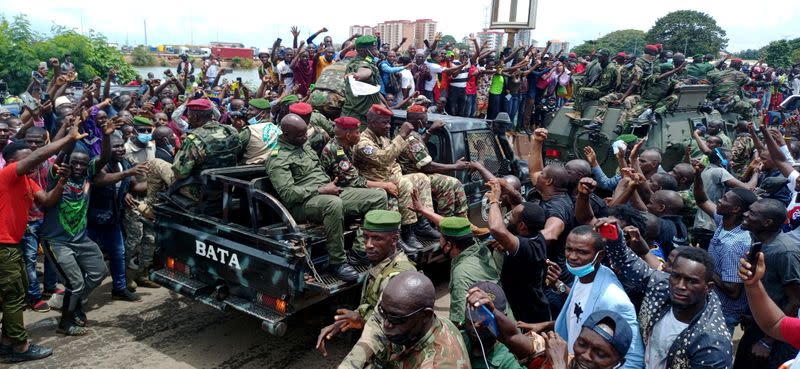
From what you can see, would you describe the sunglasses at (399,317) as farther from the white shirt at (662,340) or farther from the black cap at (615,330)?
the white shirt at (662,340)

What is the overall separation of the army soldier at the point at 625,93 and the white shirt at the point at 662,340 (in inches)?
320

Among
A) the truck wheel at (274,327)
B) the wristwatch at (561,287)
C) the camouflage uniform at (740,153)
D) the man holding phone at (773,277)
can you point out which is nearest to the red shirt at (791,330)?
the man holding phone at (773,277)

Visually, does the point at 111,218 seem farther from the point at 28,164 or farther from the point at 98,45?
the point at 98,45

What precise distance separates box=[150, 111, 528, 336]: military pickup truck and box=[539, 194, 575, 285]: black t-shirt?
157cm

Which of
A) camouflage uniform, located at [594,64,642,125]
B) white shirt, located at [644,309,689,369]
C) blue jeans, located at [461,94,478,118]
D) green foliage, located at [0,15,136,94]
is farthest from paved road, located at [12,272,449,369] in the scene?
green foliage, located at [0,15,136,94]

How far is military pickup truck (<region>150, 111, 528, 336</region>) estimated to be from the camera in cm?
464

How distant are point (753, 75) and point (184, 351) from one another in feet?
72.2

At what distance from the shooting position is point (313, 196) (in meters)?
5.05

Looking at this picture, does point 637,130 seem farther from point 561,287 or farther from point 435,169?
point 561,287

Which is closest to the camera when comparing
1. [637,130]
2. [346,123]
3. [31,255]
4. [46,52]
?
[346,123]

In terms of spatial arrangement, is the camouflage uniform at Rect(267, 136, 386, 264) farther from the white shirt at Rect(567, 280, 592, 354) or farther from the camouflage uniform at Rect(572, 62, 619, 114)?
the camouflage uniform at Rect(572, 62, 619, 114)

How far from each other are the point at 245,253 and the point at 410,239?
169cm

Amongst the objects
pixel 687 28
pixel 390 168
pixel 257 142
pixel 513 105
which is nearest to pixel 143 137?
pixel 257 142

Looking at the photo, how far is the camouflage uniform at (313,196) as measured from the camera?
488 centimetres
